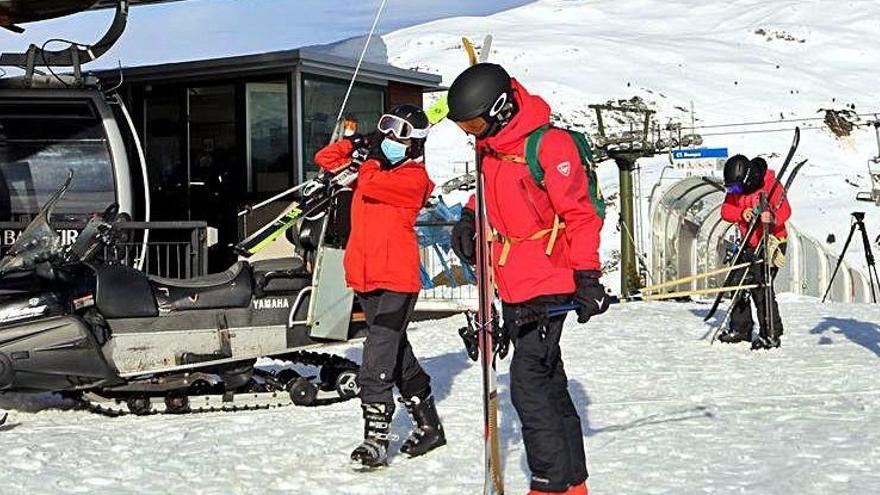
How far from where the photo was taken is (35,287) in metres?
7.56

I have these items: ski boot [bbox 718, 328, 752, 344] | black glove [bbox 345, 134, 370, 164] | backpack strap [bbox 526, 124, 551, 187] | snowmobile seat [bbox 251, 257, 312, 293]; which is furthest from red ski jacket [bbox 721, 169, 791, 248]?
backpack strap [bbox 526, 124, 551, 187]

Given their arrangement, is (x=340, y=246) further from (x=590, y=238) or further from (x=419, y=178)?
(x=590, y=238)

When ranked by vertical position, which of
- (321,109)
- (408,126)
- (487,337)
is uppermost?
(321,109)

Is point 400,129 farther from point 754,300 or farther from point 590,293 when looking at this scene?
point 754,300

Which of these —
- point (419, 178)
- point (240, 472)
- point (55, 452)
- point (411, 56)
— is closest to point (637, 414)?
point (419, 178)

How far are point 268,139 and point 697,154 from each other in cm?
613

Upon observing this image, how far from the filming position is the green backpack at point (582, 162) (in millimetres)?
4922

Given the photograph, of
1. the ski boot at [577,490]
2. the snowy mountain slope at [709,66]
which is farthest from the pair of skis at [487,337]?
the snowy mountain slope at [709,66]

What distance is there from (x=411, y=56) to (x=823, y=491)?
164ft

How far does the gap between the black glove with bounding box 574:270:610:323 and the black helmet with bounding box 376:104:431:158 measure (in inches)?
73.7

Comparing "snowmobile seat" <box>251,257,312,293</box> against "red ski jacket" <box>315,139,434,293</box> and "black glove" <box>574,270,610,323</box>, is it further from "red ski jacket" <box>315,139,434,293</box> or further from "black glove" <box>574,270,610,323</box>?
"black glove" <box>574,270,610,323</box>

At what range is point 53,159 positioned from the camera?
1298 cm

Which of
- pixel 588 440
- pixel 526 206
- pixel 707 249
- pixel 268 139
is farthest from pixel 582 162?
pixel 707 249

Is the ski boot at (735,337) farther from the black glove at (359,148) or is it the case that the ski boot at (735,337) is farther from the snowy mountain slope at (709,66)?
the snowy mountain slope at (709,66)
